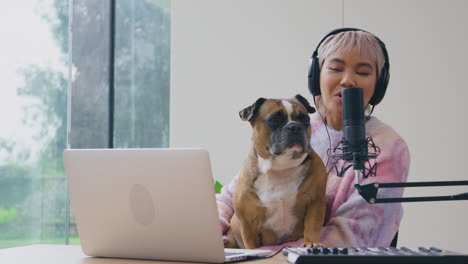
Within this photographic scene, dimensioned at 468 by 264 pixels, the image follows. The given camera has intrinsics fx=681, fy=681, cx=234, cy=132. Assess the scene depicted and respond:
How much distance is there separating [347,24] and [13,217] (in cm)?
219

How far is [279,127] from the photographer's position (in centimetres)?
178

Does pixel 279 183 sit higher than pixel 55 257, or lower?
higher

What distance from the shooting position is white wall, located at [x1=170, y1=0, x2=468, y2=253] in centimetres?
360

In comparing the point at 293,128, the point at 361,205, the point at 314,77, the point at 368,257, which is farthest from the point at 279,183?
the point at 368,257

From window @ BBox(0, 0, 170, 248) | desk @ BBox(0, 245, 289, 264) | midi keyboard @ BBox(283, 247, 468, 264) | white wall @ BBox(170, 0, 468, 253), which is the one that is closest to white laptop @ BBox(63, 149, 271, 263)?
desk @ BBox(0, 245, 289, 264)

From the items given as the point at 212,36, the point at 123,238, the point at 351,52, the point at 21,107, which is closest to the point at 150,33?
the point at 212,36

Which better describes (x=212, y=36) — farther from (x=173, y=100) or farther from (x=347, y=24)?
(x=347, y=24)

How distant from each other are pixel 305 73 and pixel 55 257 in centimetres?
263

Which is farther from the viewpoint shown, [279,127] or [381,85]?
[381,85]

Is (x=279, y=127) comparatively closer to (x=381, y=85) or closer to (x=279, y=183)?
(x=279, y=183)

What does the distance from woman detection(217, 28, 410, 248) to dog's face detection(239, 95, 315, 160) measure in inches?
7.5

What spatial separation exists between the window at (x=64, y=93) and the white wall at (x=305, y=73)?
326mm

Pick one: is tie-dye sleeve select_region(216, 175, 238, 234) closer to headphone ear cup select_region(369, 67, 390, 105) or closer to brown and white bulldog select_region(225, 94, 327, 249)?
brown and white bulldog select_region(225, 94, 327, 249)

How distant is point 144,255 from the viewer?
147cm
